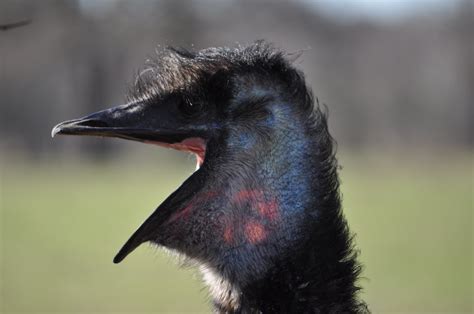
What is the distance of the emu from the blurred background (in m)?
7.12

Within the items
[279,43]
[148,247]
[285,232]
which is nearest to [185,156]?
[279,43]

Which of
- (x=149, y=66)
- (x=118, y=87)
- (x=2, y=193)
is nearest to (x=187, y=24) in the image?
(x=118, y=87)

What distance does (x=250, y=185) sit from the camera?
385cm

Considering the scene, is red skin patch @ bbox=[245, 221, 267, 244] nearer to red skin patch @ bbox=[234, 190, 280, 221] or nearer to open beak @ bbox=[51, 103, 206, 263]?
red skin patch @ bbox=[234, 190, 280, 221]

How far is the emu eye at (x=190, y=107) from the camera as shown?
12.7 ft

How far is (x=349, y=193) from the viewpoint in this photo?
23.1 m

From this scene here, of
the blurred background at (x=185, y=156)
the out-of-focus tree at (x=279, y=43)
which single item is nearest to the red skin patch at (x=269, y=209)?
the blurred background at (x=185, y=156)

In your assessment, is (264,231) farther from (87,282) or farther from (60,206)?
(60,206)

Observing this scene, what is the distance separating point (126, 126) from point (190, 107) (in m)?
0.25

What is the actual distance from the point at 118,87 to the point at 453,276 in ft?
69.1

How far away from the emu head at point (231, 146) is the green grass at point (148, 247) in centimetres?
30

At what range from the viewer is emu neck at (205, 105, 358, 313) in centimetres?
374

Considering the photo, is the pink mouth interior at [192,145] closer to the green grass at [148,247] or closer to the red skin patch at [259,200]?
the red skin patch at [259,200]

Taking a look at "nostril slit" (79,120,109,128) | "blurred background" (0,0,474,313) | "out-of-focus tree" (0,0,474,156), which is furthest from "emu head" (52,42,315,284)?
"out-of-focus tree" (0,0,474,156)
